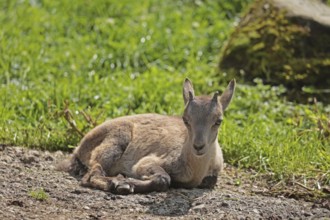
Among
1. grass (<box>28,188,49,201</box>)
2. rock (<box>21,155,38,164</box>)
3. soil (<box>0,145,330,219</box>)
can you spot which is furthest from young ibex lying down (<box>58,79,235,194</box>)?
grass (<box>28,188,49,201</box>)

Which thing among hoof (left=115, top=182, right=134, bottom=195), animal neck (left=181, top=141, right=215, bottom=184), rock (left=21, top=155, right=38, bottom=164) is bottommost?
rock (left=21, top=155, right=38, bottom=164)

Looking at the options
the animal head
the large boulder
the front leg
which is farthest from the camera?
the large boulder

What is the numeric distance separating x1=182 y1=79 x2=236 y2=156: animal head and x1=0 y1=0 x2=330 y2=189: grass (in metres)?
1.14

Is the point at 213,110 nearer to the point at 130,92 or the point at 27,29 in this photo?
the point at 130,92

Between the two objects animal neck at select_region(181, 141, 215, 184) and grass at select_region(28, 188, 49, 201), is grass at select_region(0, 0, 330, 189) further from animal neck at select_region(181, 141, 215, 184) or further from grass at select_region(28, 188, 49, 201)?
grass at select_region(28, 188, 49, 201)

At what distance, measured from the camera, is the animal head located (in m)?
8.14

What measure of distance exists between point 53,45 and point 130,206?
18.8ft

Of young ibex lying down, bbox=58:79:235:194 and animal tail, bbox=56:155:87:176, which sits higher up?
young ibex lying down, bbox=58:79:235:194

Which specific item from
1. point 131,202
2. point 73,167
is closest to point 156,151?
point 73,167

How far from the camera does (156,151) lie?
351 inches

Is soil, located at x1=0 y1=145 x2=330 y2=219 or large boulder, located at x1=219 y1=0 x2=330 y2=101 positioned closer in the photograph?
soil, located at x1=0 y1=145 x2=330 y2=219

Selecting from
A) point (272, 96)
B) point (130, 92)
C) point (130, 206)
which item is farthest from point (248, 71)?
point (130, 206)

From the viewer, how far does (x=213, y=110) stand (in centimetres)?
829

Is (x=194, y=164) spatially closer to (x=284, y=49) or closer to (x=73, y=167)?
(x=73, y=167)
